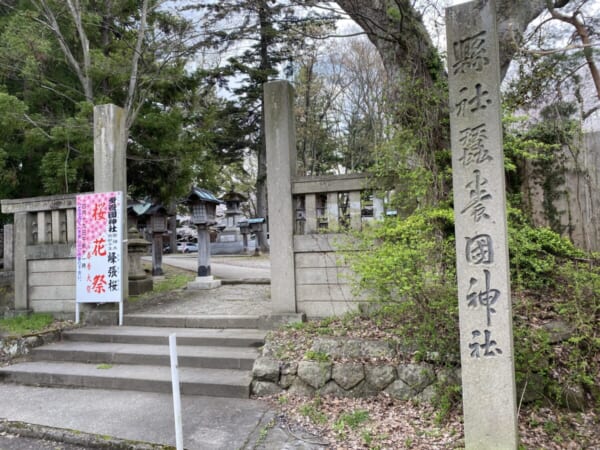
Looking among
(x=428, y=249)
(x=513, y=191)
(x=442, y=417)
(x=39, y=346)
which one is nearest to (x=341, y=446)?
(x=442, y=417)

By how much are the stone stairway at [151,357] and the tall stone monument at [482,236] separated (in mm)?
2535

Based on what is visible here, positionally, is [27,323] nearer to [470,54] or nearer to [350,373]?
[350,373]

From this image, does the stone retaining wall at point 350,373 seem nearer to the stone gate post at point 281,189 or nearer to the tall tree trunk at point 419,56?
the stone gate post at point 281,189

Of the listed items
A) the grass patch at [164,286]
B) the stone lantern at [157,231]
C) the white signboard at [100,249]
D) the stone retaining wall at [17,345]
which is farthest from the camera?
the stone lantern at [157,231]

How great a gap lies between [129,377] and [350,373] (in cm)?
283

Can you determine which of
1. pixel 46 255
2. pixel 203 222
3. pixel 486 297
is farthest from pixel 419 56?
pixel 46 255

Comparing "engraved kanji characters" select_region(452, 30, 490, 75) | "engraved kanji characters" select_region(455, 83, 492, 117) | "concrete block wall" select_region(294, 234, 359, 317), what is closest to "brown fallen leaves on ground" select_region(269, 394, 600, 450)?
"concrete block wall" select_region(294, 234, 359, 317)

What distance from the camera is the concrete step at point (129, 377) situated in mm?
4453

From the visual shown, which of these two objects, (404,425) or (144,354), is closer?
(404,425)

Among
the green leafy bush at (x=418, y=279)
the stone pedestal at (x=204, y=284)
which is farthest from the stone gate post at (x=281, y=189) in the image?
the stone pedestal at (x=204, y=284)

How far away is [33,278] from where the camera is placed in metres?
7.15

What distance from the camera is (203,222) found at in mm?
10203

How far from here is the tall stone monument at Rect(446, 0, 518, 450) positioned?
114 inches

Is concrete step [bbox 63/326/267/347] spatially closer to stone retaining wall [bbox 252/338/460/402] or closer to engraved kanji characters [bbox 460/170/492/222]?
stone retaining wall [bbox 252/338/460/402]
